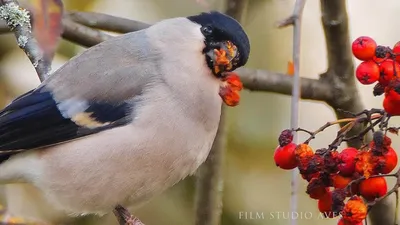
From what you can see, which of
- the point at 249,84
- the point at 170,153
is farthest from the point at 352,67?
the point at 170,153

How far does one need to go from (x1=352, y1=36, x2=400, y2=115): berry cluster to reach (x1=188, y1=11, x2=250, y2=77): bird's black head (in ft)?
1.85

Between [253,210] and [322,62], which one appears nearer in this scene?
[253,210]

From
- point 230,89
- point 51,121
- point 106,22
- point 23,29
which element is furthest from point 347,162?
point 106,22

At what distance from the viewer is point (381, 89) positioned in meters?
2.30

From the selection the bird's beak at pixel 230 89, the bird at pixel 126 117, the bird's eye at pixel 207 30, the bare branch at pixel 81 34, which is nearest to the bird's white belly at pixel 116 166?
the bird at pixel 126 117

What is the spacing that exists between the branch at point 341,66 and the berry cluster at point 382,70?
0.94m

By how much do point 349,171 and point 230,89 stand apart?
720mm

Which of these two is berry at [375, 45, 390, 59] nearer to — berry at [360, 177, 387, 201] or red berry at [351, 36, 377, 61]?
red berry at [351, 36, 377, 61]

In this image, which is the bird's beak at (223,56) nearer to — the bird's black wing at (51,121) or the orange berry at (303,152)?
the bird's black wing at (51,121)

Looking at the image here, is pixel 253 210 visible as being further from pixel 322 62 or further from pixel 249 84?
pixel 322 62

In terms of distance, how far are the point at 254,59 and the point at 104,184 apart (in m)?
1.95

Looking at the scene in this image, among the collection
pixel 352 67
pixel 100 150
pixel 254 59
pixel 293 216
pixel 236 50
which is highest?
pixel 254 59

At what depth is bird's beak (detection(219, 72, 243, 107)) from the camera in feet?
9.20

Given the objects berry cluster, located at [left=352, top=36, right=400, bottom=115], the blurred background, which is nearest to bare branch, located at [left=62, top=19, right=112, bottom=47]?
the blurred background
